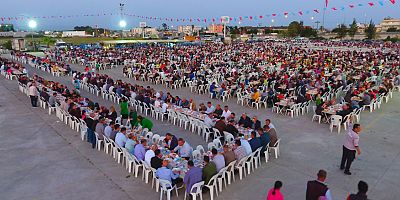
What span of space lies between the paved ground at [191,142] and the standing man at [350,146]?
265 mm

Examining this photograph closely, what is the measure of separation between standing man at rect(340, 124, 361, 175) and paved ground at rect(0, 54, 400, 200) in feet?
0.87

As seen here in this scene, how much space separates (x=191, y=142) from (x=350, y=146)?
482 centimetres

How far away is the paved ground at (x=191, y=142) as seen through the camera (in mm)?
7340

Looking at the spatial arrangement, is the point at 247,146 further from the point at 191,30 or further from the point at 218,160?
the point at 191,30

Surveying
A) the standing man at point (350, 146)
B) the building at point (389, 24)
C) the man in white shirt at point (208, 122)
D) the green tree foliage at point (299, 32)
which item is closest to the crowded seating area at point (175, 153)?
the man in white shirt at point (208, 122)

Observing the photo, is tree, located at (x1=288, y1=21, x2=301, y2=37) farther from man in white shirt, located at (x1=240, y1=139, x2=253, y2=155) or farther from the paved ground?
man in white shirt, located at (x1=240, y1=139, x2=253, y2=155)

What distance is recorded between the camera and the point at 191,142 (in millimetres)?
10523

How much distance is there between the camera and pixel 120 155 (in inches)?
354

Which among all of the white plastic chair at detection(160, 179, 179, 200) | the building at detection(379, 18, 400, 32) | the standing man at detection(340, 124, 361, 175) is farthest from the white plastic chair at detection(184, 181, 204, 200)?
the building at detection(379, 18, 400, 32)

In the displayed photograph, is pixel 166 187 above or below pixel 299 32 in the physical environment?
below

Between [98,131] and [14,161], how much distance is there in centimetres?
244

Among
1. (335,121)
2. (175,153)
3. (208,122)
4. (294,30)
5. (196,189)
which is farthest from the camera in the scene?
(294,30)

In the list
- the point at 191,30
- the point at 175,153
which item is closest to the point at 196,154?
the point at 175,153

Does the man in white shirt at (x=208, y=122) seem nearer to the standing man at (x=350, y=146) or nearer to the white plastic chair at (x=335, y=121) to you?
the standing man at (x=350, y=146)
